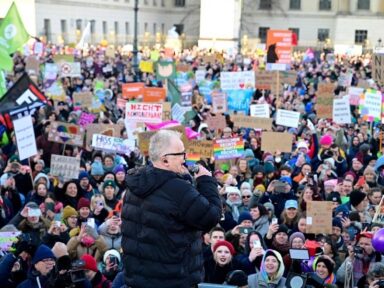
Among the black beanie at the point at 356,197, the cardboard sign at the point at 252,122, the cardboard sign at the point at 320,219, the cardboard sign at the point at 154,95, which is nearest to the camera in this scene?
the cardboard sign at the point at 320,219

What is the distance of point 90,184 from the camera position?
30.6ft

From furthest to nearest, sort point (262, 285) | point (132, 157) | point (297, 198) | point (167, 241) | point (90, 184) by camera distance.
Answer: point (132, 157)
point (90, 184)
point (297, 198)
point (262, 285)
point (167, 241)

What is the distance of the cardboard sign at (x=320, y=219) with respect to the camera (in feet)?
22.8

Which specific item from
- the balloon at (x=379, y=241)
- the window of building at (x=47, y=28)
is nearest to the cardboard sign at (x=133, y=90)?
the balloon at (x=379, y=241)

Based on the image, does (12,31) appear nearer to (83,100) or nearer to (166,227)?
(83,100)

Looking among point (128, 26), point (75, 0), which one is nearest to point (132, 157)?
point (75, 0)

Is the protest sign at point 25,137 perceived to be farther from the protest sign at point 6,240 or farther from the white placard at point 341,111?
the white placard at point 341,111

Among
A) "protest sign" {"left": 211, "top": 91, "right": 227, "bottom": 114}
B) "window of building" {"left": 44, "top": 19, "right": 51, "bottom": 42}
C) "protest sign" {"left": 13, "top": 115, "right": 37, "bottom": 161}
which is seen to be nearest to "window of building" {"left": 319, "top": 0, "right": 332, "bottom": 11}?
"window of building" {"left": 44, "top": 19, "right": 51, "bottom": 42}

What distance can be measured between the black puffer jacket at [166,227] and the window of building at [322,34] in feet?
182

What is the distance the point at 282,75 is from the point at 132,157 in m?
9.49

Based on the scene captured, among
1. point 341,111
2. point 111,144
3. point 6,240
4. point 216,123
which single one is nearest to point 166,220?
point 6,240

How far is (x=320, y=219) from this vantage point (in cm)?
697

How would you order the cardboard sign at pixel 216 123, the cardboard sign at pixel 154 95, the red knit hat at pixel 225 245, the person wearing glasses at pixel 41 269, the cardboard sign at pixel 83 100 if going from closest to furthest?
the person wearing glasses at pixel 41 269
the red knit hat at pixel 225 245
the cardboard sign at pixel 216 123
the cardboard sign at pixel 154 95
the cardboard sign at pixel 83 100

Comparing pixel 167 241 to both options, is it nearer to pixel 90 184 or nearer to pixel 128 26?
pixel 90 184
